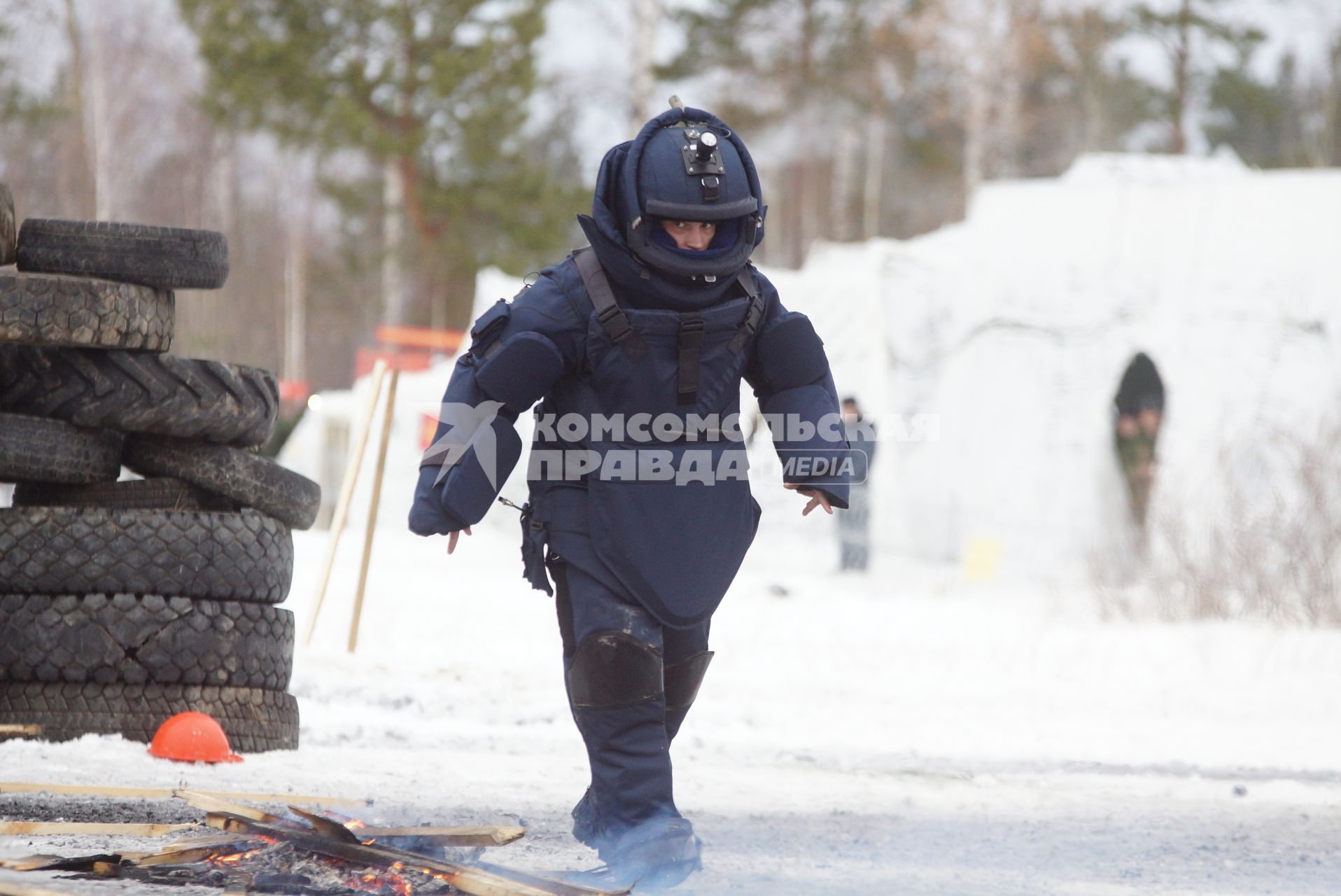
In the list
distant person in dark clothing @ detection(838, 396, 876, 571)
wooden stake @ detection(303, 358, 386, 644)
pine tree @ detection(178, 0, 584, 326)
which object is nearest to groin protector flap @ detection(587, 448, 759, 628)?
wooden stake @ detection(303, 358, 386, 644)

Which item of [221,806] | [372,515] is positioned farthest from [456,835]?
[372,515]

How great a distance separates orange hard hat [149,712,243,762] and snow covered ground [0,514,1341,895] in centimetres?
6

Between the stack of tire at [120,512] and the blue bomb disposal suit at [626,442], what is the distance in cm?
177

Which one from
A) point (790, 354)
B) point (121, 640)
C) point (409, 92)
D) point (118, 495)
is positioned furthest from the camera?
point (409, 92)

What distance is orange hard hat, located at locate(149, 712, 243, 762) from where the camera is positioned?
16.0 ft

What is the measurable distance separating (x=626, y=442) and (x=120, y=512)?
2.24 m

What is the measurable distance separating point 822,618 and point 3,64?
770 inches

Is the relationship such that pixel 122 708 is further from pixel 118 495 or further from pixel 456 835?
pixel 456 835

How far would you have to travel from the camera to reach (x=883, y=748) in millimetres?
6391

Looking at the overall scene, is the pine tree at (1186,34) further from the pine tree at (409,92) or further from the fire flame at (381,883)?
the fire flame at (381,883)

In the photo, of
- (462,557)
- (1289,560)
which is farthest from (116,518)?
(462,557)

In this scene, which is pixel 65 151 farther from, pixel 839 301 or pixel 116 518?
pixel 116 518

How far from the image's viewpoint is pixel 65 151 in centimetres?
2848

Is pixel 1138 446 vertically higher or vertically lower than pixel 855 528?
higher
